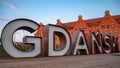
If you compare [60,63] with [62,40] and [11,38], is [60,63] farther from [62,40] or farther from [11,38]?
[62,40]

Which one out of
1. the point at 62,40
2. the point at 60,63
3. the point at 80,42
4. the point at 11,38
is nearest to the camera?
the point at 60,63

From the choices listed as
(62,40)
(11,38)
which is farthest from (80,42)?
(11,38)

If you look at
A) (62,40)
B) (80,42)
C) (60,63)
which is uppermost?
(62,40)

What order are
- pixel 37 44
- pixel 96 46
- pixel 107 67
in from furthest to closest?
pixel 96 46, pixel 37 44, pixel 107 67

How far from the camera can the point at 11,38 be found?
13195mm

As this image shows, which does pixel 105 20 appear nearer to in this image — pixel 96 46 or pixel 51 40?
pixel 96 46

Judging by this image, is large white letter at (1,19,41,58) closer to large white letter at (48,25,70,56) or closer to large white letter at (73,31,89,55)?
large white letter at (48,25,70,56)

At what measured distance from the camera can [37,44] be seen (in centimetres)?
1495

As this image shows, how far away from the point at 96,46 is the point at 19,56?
1220 centimetres

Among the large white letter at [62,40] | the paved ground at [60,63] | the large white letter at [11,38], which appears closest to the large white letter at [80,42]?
the large white letter at [62,40]

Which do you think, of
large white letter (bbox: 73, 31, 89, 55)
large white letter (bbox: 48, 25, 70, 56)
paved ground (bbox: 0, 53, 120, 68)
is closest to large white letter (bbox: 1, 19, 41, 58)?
large white letter (bbox: 48, 25, 70, 56)

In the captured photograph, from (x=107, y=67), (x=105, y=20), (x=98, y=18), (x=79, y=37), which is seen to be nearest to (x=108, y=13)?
(x=105, y=20)

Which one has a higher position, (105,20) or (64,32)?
(105,20)

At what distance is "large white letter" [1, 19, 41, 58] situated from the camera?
42.4ft
